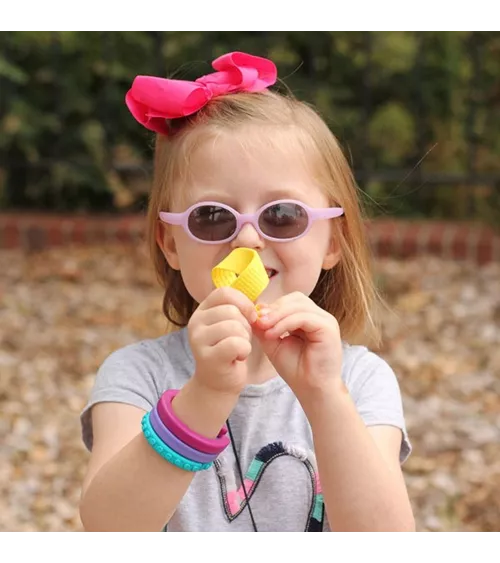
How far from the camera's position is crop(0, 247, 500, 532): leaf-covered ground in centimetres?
380

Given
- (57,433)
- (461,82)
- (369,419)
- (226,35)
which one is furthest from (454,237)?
(369,419)

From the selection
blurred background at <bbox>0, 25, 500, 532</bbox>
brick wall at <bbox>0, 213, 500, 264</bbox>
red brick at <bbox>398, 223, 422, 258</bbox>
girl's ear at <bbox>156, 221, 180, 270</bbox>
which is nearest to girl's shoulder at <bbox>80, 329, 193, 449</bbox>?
girl's ear at <bbox>156, 221, 180, 270</bbox>

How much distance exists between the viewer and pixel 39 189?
7.14m

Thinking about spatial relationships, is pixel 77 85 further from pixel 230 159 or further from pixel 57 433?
pixel 230 159

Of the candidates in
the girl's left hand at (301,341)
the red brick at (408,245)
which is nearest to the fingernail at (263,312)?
the girl's left hand at (301,341)

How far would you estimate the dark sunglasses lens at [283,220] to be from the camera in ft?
5.87

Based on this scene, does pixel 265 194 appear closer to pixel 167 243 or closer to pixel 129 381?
pixel 167 243

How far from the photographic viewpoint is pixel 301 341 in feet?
5.72

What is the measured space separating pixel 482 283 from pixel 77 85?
3.04 metres

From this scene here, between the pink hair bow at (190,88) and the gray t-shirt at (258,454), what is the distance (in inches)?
19.0

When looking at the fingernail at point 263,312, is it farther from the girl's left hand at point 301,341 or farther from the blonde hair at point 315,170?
the blonde hair at point 315,170

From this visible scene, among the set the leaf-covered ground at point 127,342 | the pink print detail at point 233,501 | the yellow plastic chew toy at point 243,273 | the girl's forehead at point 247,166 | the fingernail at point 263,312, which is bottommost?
the leaf-covered ground at point 127,342

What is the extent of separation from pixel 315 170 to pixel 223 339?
1.59 feet

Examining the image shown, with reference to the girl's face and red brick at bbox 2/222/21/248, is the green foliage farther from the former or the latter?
the girl's face
